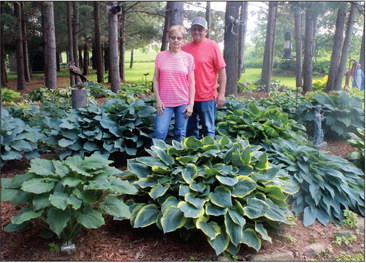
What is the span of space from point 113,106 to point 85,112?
0.35 metres

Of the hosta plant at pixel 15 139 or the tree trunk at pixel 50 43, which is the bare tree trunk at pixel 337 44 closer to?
the tree trunk at pixel 50 43

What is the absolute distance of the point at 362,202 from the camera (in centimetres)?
352

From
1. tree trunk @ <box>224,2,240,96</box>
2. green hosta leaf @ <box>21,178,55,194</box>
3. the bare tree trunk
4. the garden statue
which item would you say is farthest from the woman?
the bare tree trunk

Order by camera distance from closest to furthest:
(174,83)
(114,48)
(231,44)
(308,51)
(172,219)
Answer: (172,219) → (174,83) → (231,44) → (114,48) → (308,51)

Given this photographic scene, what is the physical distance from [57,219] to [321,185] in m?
2.47

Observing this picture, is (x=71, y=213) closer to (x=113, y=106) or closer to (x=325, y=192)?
(x=113, y=106)

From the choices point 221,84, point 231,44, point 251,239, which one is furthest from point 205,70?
point 231,44

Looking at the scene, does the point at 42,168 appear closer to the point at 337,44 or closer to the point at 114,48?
the point at 114,48

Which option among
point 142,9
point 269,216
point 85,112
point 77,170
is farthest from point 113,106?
point 142,9

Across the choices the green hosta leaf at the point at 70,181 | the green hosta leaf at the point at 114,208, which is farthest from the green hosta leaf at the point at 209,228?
the green hosta leaf at the point at 70,181

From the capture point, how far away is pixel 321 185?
3389 millimetres

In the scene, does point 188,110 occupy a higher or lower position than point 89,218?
higher

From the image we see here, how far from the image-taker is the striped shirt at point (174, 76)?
3.46 meters

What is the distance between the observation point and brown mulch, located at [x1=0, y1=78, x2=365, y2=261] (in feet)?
8.16
